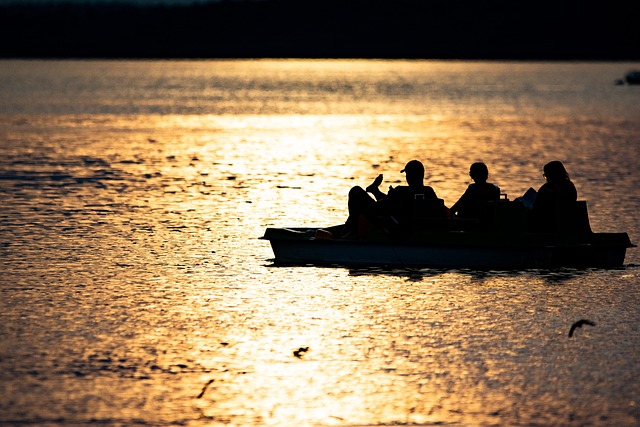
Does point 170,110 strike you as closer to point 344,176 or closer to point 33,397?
point 344,176

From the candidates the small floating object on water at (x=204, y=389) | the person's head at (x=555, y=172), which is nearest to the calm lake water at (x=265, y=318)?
the small floating object on water at (x=204, y=389)

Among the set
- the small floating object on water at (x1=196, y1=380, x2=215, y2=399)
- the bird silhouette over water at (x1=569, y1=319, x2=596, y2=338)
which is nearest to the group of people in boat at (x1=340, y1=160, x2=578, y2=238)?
the bird silhouette over water at (x1=569, y1=319, x2=596, y2=338)

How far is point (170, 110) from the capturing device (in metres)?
85.3

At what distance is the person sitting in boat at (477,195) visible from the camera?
56.4ft

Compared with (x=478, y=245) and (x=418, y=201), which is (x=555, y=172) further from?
(x=418, y=201)

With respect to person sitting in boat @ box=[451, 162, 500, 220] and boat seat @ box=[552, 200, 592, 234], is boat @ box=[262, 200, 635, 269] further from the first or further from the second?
person sitting in boat @ box=[451, 162, 500, 220]

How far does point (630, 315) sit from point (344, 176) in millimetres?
18838

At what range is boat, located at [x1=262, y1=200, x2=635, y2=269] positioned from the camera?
17.1 meters

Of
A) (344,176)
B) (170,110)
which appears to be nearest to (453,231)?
(344,176)

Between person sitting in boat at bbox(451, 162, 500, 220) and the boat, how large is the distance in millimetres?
185

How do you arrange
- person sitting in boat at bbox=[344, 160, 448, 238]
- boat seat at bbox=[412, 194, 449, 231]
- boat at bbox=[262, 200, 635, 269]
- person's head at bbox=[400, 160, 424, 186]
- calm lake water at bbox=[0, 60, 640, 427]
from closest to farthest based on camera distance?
calm lake water at bbox=[0, 60, 640, 427] < person's head at bbox=[400, 160, 424, 186] < person sitting in boat at bbox=[344, 160, 448, 238] < boat seat at bbox=[412, 194, 449, 231] < boat at bbox=[262, 200, 635, 269]

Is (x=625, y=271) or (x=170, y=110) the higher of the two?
(x=170, y=110)

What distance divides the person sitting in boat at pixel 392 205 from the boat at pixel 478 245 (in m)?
0.14

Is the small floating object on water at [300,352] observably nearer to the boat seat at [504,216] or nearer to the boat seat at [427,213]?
the boat seat at [427,213]
